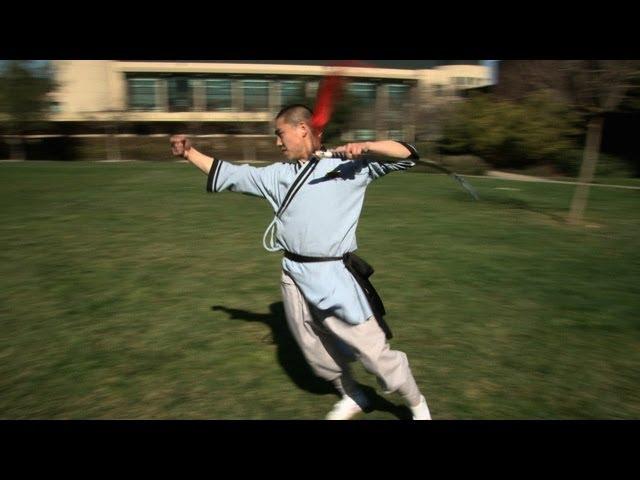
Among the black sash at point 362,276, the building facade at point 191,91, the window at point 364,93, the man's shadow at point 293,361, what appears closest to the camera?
the black sash at point 362,276

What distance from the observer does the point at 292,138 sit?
3566 millimetres

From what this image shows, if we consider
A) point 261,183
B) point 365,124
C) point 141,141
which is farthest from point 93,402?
point 141,141

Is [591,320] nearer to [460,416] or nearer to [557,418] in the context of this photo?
[557,418]

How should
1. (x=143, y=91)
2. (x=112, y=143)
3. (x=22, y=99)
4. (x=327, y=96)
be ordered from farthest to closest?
1. (x=143, y=91)
2. (x=112, y=143)
3. (x=22, y=99)
4. (x=327, y=96)

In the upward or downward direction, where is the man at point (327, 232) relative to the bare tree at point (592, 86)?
downward

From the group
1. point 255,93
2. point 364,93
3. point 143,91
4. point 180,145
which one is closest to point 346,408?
point 180,145

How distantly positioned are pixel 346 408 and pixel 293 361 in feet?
3.16

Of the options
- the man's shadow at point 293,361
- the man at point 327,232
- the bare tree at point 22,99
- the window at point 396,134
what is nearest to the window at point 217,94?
the bare tree at point 22,99

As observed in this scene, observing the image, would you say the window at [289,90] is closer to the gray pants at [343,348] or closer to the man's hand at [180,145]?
the man's hand at [180,145]

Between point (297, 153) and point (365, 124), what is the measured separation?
28.7 metres

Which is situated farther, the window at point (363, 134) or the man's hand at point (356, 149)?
the window at point (363, 134)

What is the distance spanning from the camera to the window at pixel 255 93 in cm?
4109

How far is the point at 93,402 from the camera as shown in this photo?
13.4ft

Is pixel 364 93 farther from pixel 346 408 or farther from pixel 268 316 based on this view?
pixel 346 408
